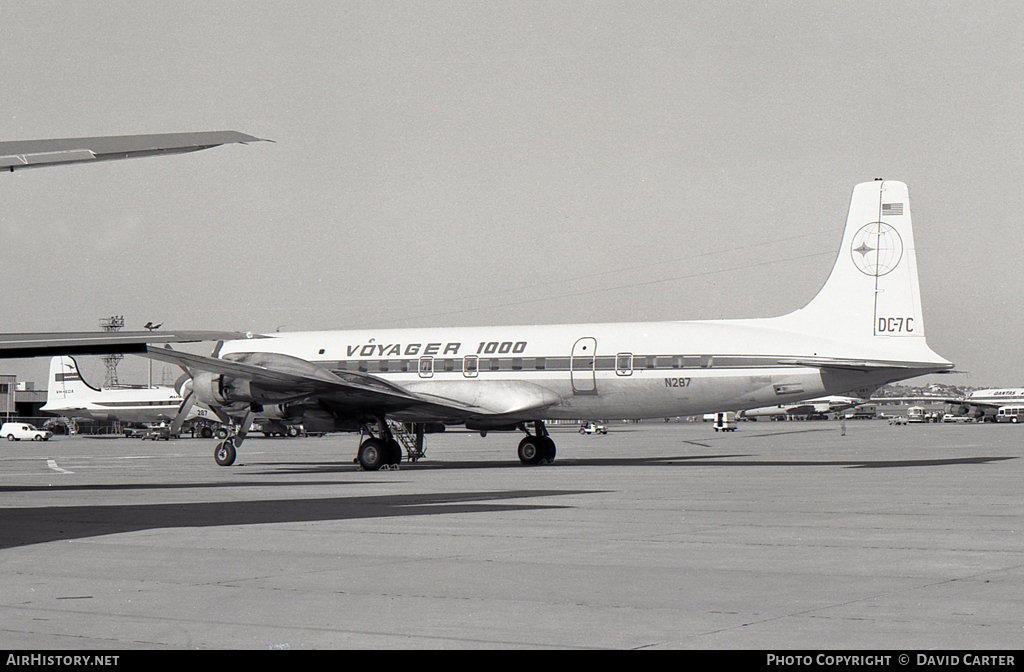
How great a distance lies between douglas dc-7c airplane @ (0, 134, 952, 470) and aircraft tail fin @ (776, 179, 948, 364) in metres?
0.03

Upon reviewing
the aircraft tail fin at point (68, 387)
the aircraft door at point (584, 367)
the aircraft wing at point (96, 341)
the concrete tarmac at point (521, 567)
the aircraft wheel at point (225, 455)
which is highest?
the aircraft tail fin at point (68, 387)

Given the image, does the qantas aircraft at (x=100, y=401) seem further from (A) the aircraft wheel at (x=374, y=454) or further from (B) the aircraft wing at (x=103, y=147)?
(B) the aircraft wing at (x=103, y=147)

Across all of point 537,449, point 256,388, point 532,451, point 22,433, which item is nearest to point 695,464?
point 537,449

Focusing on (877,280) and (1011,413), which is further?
(1011,413)

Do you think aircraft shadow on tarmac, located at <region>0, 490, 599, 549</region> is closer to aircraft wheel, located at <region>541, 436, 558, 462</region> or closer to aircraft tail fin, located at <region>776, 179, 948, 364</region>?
aircraft tail fin, located at <region>776, 179, 948, 364</region>

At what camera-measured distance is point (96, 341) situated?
460 inches

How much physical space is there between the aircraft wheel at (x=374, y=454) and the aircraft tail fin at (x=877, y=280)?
11.3 metres

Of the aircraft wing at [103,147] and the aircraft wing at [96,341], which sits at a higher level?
the aircraft wing at [103,147]

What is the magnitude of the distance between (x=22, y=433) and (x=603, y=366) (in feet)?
212

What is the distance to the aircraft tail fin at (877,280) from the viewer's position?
2612cm

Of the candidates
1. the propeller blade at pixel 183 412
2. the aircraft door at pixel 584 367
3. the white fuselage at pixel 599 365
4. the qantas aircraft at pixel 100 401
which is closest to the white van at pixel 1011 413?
the qantas aircraft at pixel 100 401

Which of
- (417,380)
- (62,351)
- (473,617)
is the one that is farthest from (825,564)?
(417,380)

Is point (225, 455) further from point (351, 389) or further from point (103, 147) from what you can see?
point (103, 147)
